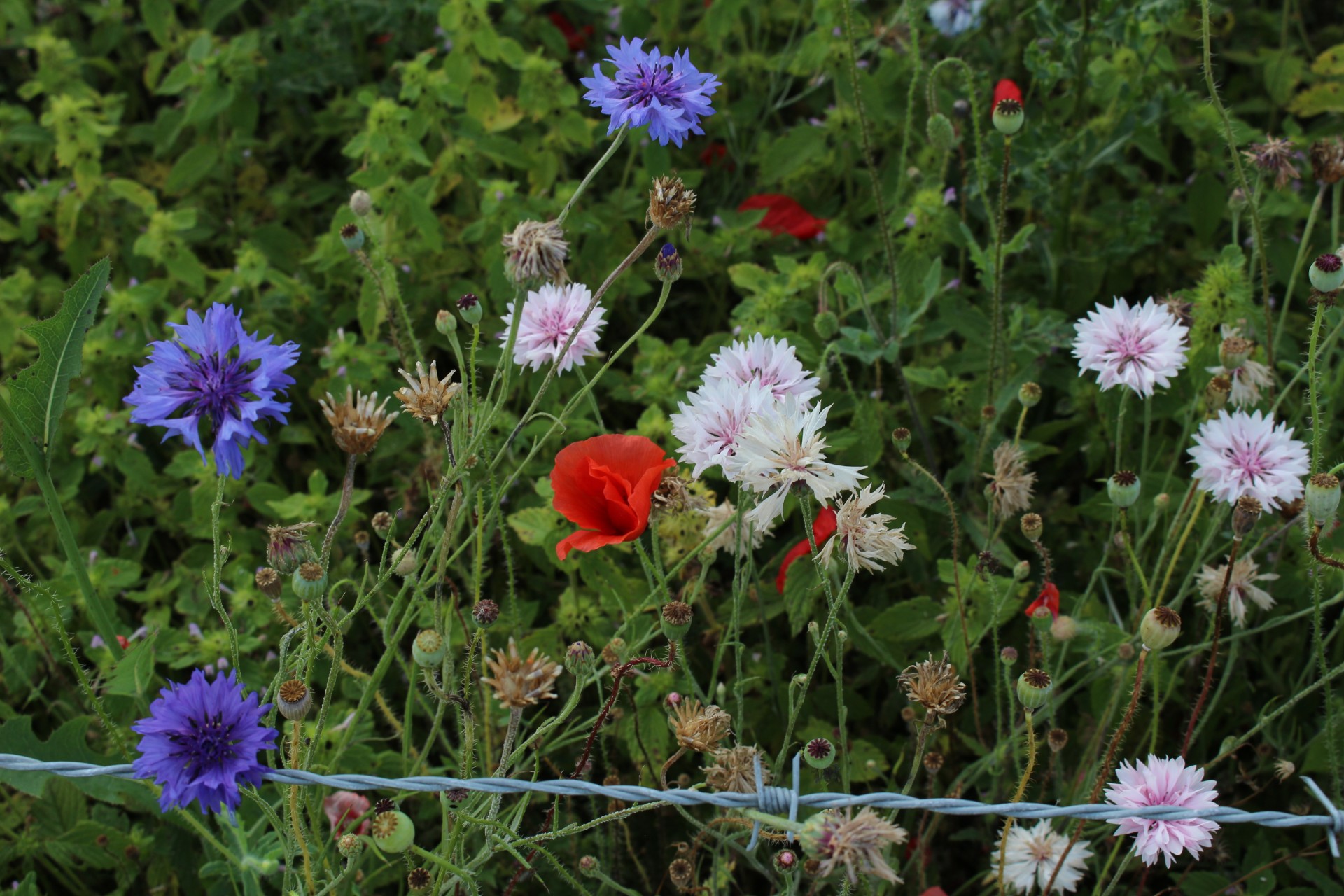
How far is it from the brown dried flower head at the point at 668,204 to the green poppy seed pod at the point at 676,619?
1.40 feet

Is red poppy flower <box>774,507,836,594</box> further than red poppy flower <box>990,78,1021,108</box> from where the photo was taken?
No

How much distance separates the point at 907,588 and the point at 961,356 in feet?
1.45

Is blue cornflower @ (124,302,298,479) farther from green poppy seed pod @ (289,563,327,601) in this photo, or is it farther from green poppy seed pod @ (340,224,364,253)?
green poppy seed pod @ (340,224,364,253)

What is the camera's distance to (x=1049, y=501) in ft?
6.69

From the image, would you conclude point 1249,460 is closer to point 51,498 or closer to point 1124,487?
point 1124,487

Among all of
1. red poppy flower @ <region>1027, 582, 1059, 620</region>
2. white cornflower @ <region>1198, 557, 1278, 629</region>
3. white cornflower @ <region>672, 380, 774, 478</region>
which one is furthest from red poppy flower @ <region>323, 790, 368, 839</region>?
white cornflower @ <region>1198, 557, 1278, 629</region>

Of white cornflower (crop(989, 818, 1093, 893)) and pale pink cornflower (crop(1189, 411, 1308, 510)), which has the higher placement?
pale pink cornflower (crop(1189, 411, 1308, 510))

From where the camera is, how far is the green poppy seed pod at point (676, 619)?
1194 mm

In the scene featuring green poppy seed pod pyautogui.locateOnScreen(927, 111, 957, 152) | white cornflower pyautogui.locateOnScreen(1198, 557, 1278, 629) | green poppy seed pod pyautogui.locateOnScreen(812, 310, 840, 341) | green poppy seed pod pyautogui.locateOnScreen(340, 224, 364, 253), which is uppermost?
green poppy seed pod pyautogui.locateOnScreen(927, 111, 957, 152)

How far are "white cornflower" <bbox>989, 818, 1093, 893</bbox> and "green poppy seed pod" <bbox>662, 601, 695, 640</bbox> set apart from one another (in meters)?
0.53

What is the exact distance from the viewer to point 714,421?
1.24m

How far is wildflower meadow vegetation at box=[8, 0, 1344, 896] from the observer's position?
122 centimetres

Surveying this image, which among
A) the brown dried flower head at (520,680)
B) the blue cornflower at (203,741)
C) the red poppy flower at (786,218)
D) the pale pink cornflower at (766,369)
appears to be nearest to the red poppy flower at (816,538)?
the pale pink cornflower at (766,369)

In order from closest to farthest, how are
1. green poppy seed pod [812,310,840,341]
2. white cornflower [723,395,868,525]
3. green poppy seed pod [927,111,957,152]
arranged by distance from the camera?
white cornflower [723,395,868,525] → green poppy seed pod [812,310,840,341] → green poppy seed pod [927,111,957,152]
